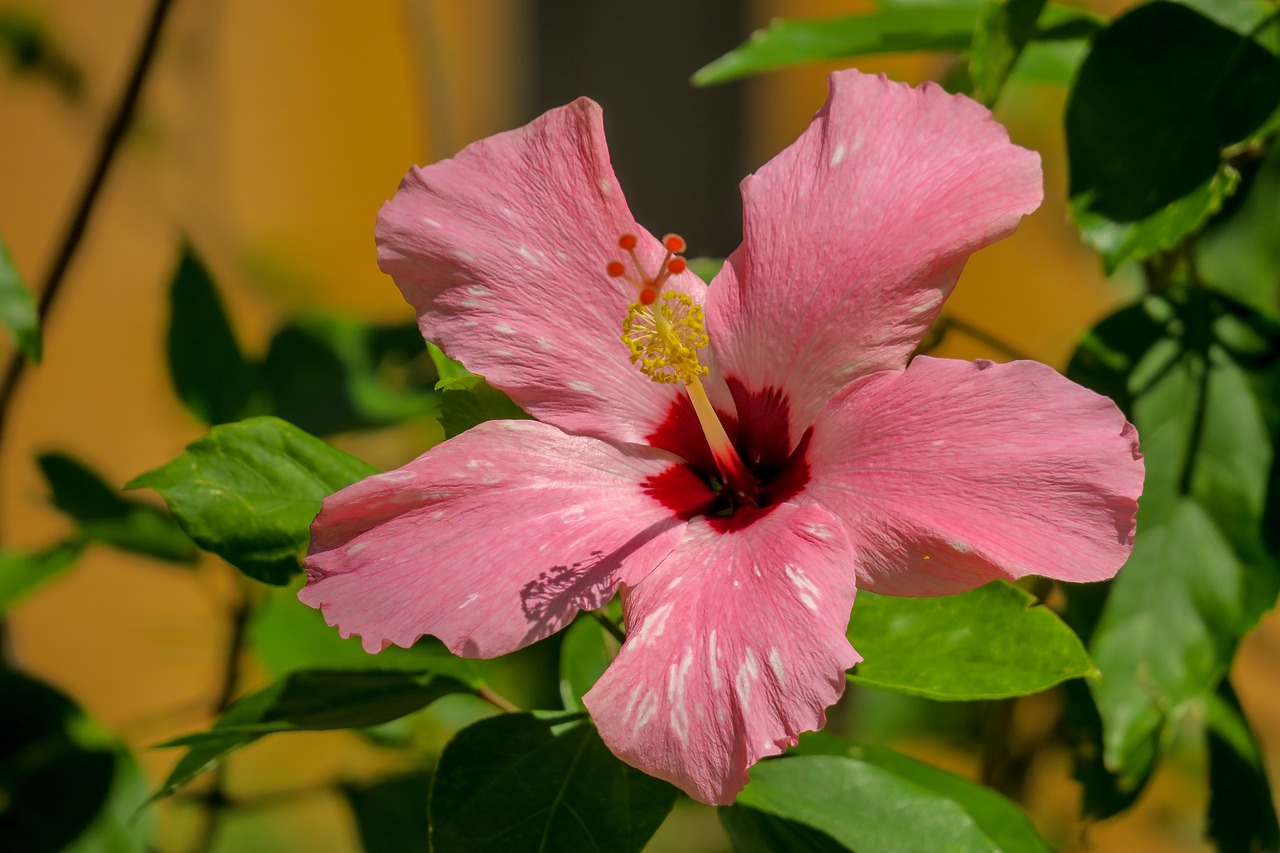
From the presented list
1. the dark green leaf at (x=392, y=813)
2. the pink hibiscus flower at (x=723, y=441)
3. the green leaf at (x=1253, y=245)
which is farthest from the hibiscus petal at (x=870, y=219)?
the dark green leaf at (x=392, y=813)

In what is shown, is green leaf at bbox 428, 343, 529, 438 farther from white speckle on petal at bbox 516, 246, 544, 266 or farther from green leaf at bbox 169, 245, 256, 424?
green leaf at bbox 169, 245, 256, 424

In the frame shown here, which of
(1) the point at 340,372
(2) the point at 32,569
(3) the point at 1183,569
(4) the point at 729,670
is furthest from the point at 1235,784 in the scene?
(2) the point at 32,569

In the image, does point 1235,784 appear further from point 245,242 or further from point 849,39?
point 245,242

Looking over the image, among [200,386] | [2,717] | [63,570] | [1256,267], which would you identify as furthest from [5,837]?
[1256,267]

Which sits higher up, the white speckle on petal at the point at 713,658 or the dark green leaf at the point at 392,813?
the white speckle on petal at the point at 713,658

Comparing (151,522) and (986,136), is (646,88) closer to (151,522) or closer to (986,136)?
(151,522)

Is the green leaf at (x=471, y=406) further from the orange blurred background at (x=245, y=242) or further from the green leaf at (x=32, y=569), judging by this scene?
the orange blurred background at (x=245, y=242)

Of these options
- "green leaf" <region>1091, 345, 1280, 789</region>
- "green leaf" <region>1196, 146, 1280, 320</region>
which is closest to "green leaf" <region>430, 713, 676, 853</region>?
"green leaf" <region>1091, 345, 1280, 789</region>
